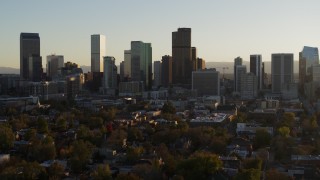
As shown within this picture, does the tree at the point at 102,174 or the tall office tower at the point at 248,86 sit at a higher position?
the tall office tower at the point at 248,86

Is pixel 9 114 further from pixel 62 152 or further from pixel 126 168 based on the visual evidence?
pixel 126 168

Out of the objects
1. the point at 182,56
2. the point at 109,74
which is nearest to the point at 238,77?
the point at 182,56

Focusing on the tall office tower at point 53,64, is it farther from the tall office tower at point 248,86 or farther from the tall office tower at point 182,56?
the tall office tower at point 248,86

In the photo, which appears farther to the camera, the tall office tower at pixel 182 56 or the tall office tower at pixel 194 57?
the tall office tower at pixel 194 57

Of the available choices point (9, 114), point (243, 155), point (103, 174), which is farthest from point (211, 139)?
point (9, 114)

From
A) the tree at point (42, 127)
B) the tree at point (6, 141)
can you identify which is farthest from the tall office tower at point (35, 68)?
the tree at point (6, 141)

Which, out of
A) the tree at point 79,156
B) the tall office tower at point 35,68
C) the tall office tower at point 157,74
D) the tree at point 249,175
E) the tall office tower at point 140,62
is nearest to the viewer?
the tree at point 249,175

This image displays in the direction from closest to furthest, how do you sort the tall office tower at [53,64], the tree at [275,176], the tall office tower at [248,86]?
the tree at [275,176], the tall office tower at [248,86], the tall office tower at [53,64]

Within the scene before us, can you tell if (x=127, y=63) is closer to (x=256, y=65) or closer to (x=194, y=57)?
(x=194, y=57)
